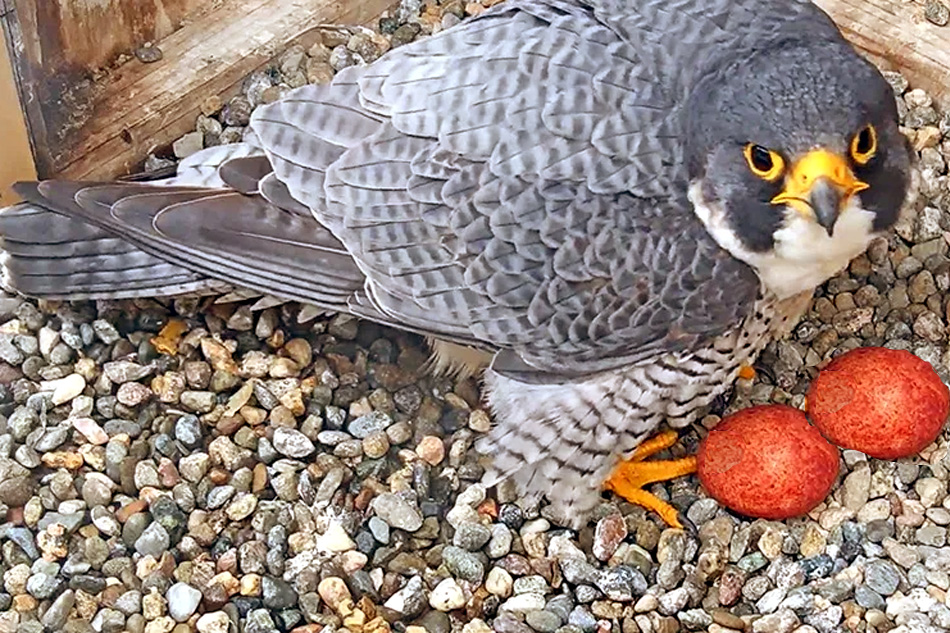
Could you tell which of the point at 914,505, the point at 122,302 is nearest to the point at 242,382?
the point at 122,302

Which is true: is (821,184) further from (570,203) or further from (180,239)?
(180,239)

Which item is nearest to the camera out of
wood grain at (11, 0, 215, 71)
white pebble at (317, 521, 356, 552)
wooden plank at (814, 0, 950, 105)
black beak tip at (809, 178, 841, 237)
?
black beak tip at (809, 178, 841, 237)

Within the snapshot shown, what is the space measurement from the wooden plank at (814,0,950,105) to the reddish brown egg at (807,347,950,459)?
0.88m

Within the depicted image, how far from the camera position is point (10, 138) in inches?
121

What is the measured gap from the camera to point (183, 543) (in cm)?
284

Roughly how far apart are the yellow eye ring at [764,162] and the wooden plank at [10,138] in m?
1.51

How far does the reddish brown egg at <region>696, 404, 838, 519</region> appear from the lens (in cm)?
281

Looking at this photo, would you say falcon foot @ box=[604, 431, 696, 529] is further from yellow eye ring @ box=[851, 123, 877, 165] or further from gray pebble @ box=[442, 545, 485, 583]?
yellow eye ring @ box=[851, 123, 877, 165]

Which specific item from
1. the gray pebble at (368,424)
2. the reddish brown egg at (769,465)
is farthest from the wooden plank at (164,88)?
the reddish brown egg at (769,465)

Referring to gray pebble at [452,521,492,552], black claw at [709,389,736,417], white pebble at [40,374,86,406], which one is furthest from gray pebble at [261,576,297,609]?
black claw at [709,389,736,417]

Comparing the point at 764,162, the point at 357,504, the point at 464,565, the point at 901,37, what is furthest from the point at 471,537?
the point at 901,37

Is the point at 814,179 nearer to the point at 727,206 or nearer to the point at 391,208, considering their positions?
the point at 727,206

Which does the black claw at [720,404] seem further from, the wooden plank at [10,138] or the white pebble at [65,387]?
the wooden plank at [10,138]

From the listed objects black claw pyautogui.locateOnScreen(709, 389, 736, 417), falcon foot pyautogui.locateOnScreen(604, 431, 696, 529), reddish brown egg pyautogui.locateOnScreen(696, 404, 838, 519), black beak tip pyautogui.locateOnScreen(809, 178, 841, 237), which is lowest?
falcon foot pyautogui.locateOnScreen(604, 431, 696, 529)
